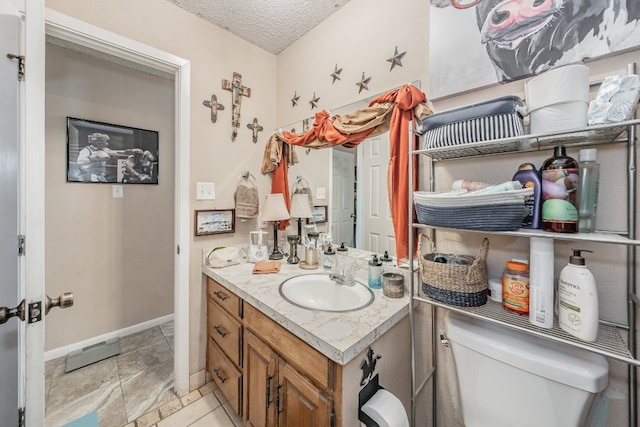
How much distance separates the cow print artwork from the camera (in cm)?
76

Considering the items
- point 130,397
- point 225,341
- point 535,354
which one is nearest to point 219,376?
point 225,341

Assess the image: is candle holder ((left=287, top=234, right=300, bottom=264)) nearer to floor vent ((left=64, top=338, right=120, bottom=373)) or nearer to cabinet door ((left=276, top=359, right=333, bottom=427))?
cabinet door ((left=276, top=359, right=333, bottom=427))

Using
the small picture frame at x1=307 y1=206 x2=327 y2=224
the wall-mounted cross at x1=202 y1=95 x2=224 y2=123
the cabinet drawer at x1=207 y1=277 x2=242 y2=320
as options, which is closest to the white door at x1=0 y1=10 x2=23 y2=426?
the cabinet drawer at x1=207 y1=277 x2=242 y2=320

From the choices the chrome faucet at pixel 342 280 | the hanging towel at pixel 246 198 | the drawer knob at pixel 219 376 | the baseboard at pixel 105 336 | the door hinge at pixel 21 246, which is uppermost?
the hanging towel at pixel 246 198

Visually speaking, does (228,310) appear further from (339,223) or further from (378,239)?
(378,239)

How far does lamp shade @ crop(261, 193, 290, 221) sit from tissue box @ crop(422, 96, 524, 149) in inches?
41.9

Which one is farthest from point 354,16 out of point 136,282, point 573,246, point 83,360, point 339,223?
point 83,360

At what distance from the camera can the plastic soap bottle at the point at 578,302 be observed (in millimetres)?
668

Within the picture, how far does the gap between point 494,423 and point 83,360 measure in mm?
2688

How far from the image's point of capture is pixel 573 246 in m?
0.85

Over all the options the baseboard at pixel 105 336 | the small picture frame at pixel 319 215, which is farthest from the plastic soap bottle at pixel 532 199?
the baseboard at pixel 105 336

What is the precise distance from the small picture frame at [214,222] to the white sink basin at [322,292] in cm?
75

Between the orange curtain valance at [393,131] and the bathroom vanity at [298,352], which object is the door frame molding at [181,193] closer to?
the bathroom vanity at [298,352]

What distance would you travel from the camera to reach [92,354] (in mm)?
1967
